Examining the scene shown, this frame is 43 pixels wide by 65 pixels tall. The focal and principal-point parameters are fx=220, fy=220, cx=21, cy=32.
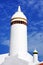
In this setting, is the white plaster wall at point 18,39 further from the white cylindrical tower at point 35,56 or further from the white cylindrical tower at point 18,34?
the white cylindrical tower at point 35,56

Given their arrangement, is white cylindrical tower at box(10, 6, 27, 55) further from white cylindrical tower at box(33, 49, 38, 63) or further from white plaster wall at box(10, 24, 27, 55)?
white cylindrical tower at box(33, 49, 38, 63)

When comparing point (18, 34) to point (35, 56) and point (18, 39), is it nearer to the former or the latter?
point (18, 39)

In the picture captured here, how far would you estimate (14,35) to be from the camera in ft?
105

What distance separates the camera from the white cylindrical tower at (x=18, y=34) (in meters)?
31.6

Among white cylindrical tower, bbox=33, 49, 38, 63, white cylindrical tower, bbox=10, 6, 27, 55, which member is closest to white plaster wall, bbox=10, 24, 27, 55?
white cylindrical tower, bbox=10, 6, 27, 55

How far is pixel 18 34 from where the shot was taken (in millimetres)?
31969

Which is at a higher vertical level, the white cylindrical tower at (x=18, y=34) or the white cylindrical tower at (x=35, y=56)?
the white cylindrical tower at (x=18, y=34)

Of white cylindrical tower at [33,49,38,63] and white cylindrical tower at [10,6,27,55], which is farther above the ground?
white cylindrical tower at [10,6,27,55]

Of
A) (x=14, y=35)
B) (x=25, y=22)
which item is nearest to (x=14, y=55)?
(x=14, y=35)

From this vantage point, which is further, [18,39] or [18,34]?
[18,34]

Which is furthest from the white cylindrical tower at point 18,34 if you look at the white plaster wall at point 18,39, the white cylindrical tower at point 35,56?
the white cylindrical tower at point 35,56

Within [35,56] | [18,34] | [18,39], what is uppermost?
[18,34]

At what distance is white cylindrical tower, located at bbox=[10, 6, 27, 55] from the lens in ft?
104

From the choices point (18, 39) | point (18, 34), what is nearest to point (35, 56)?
point (18, 39)
